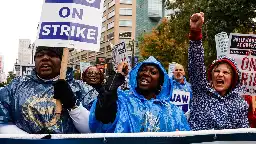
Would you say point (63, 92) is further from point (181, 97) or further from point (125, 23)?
point (125, 23)

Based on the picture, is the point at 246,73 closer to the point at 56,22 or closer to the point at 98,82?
the point at 98,82

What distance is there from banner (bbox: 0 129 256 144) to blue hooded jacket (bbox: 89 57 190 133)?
2.17ft

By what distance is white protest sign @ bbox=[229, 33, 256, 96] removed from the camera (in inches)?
227

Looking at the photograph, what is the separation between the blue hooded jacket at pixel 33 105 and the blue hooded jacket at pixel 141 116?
0.21 m

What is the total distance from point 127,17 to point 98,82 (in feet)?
287

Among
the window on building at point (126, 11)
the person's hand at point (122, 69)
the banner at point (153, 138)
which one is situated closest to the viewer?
the banner at point (153, 138)

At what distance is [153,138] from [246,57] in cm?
389

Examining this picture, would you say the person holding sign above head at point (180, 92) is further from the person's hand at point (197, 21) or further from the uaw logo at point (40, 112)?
the uaw logo at point (40, 112)

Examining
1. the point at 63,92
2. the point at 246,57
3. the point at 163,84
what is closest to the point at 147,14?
the point at 246,57

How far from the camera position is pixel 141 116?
3285mm

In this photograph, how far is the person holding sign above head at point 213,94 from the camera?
3449 millimetres

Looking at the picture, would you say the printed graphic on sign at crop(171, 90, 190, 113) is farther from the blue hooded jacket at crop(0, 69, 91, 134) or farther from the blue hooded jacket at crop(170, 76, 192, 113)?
the blue hooded jacket at crop(0, 69, 91, 134)

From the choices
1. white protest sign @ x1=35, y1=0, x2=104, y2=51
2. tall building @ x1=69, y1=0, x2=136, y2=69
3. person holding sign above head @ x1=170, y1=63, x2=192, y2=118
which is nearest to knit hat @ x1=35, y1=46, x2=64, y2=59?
white protest sign @ x1=35, y1=0, x2=104, y2=51

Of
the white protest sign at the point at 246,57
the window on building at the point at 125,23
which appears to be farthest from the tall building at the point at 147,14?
the white protest sign at the point at 246,57
